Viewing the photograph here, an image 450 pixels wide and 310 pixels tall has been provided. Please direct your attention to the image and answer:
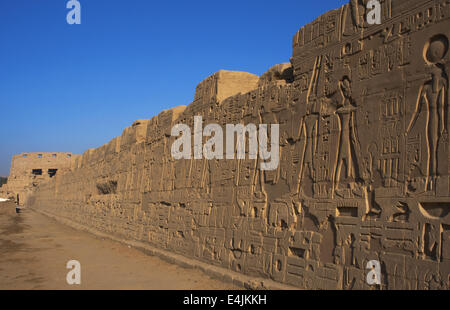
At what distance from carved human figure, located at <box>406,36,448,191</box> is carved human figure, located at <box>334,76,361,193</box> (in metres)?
0.77

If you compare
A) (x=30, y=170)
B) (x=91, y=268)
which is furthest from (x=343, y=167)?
(x=30, y=170)

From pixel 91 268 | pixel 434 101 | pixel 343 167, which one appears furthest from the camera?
pixel 91 268

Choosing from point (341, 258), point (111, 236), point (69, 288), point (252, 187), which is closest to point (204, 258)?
point (252, 187)

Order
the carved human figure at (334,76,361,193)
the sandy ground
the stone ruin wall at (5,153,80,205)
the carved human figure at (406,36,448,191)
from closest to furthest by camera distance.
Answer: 1. the carved human figure at (406,36,448,191)
2. the carved human figure at (334,76,361,193)
3. the sandy ground
4. the stone ruin wall at (5,153,80,205)

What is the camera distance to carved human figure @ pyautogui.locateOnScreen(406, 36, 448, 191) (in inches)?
154

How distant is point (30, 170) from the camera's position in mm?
34562

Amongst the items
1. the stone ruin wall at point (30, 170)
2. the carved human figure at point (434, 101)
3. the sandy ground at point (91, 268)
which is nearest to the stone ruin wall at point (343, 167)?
the carved human figure at point (434, 101)

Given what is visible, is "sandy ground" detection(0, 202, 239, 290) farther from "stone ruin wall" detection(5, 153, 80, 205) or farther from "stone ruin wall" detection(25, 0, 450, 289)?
"stone ruin wall" detection(5, 153, 80, 205)

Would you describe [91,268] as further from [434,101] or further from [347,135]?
[434,101]

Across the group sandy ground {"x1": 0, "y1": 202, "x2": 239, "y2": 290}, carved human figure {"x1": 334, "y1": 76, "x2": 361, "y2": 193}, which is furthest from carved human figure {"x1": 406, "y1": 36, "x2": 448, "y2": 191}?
sandy ground {"x1": 0, "y1": 202, "x2": 239, "y2": 290}

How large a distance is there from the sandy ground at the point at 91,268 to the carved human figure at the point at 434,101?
3.19 metres

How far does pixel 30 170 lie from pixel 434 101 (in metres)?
35.6

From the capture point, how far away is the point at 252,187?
6.30 m

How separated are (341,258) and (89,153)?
1438 centimetres
